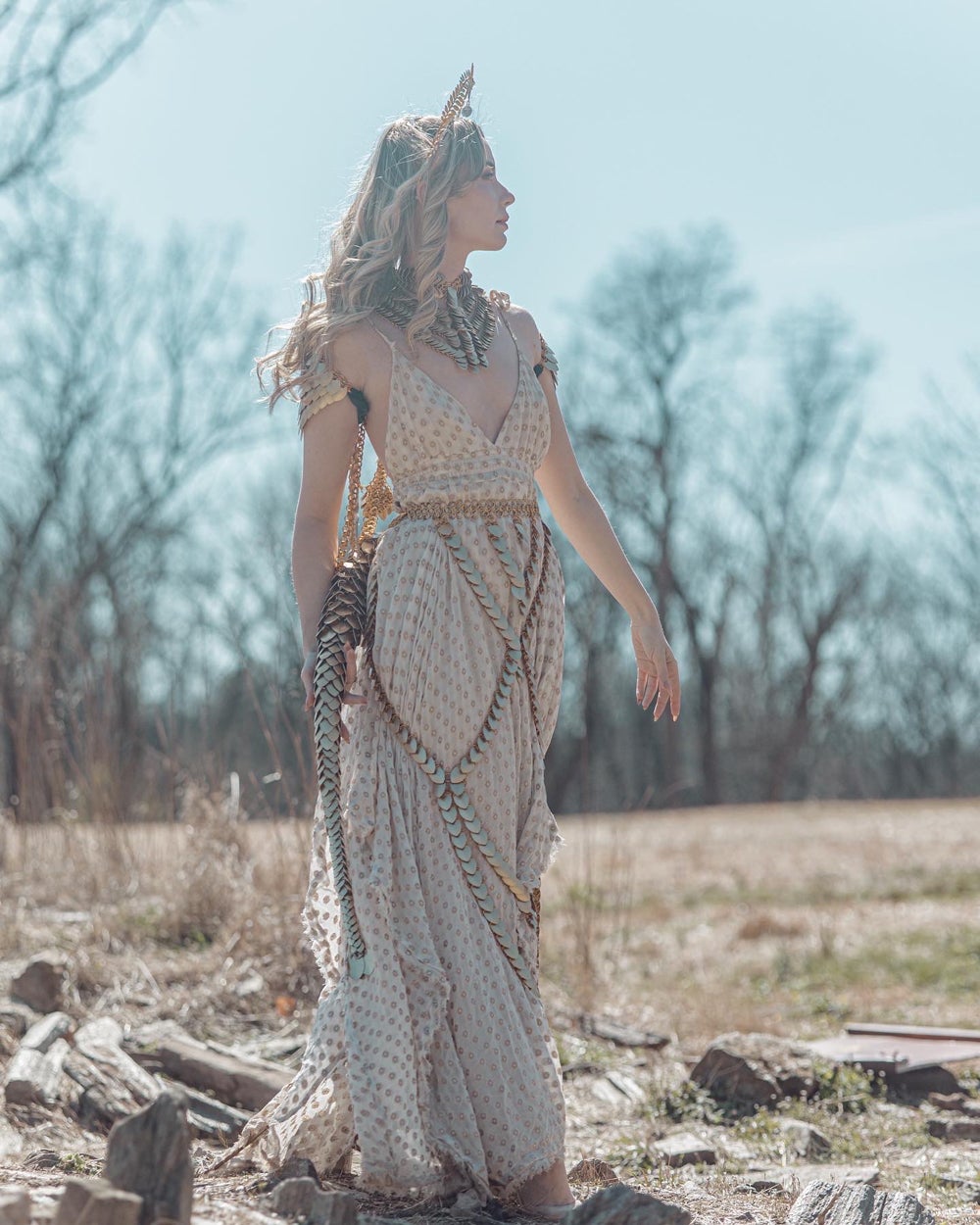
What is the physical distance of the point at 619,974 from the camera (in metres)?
7.05

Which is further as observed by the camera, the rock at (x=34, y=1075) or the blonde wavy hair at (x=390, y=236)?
the rock at (x=34, y=1075)

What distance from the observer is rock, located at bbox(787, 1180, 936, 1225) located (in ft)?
8.75

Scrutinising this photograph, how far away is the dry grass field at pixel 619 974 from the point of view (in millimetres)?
3924

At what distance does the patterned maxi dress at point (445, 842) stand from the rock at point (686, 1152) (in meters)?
1.07

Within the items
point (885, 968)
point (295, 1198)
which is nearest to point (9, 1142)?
point (295, 1198)

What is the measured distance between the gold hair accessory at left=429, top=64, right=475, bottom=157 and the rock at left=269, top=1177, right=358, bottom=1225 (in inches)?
79.9

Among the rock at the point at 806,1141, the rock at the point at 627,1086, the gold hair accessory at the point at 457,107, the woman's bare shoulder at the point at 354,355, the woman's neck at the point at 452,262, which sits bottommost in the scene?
the rock at the point at 806,1141

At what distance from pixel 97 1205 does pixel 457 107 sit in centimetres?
227

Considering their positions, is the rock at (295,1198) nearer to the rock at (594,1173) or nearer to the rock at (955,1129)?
the rock at (594,1173)

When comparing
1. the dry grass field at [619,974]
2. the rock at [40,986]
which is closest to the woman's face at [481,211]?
the dry grass field at [619,974]

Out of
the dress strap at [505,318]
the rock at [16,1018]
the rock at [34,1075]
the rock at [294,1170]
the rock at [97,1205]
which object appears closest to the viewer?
the rock at [97,1205]

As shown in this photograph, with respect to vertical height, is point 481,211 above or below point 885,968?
above

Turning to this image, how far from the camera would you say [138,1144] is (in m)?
1.99

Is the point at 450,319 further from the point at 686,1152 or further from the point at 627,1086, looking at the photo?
the point at 627,1086
